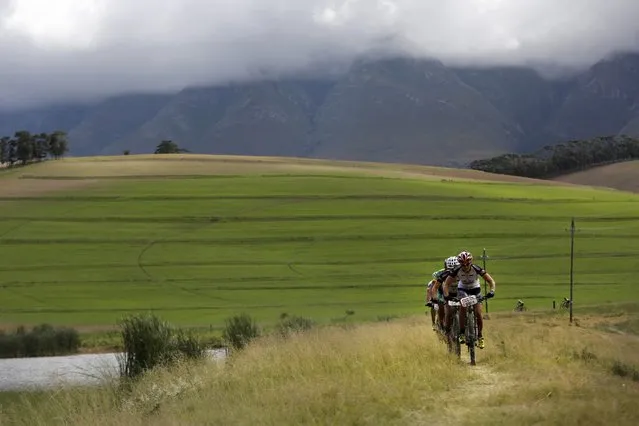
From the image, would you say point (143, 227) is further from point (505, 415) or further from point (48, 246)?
point (505, 415)

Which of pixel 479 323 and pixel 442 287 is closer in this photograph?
pixel 479 323

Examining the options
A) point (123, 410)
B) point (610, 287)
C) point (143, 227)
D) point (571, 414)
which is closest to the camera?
point (571, 414)

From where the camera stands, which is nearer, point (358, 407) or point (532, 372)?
point (358, 407)

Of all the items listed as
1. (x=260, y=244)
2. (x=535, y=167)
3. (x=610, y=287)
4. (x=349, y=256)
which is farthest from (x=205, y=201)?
(x=535, y=167)

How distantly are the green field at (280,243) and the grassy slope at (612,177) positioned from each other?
21445 mm

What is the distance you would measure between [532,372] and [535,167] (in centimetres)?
15987

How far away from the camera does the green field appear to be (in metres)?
59.1

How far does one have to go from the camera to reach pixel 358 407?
1247 cm

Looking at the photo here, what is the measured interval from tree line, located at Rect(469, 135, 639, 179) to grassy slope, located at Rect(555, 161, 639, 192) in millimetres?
7718

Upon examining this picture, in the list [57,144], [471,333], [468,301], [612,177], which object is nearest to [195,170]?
[57,144]

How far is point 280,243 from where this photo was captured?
78.0 m

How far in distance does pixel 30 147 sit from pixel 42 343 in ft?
318

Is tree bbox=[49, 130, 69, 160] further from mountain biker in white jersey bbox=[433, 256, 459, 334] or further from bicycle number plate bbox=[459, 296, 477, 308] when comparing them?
bicycle number plate bbox=[459, 296, 477, 308]

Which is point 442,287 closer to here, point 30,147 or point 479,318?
point 479,318
